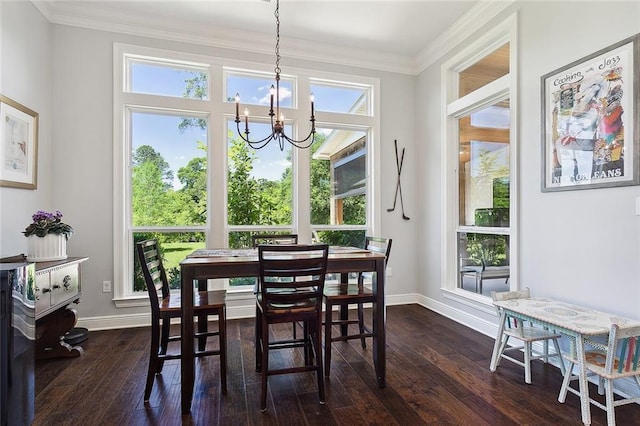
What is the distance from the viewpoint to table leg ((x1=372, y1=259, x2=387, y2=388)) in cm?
224

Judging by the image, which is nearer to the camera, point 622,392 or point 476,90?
point 622,392

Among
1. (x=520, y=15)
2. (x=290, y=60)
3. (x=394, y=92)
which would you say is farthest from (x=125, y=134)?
(x=520, y=15)

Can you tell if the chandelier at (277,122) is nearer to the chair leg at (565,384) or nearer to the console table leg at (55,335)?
the console table leg at (55,335)

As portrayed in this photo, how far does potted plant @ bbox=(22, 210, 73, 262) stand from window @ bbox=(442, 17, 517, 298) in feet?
12.7

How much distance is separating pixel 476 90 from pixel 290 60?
2.15 metres

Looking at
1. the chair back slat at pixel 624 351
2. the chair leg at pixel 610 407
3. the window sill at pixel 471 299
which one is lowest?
the chair leg at pixel 610 407

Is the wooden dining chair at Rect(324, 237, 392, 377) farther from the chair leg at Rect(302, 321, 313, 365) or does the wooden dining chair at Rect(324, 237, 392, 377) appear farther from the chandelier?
the chandelier

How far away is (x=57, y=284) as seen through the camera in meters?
2.57

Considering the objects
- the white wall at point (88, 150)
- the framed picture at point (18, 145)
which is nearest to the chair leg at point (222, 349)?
the white wall at point (88, 150)

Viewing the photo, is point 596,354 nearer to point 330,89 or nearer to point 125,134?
point 330,89

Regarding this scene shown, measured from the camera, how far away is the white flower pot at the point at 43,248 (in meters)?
2.60

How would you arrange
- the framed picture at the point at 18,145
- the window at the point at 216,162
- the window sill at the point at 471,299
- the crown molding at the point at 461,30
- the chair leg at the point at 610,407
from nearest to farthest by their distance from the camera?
the chair leg at the point at 610,407 → the framed picture at the point at 18,145 → the crown molding at the point at 461,30 → the window sill at the point at 471,299 → the window at the point at 216,162

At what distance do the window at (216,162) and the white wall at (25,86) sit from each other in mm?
586

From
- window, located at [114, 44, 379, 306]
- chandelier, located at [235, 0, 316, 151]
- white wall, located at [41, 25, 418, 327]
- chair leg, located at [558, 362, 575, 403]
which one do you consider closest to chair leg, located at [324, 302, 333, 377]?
chandelier, located at [235, 0, 316, 151]
